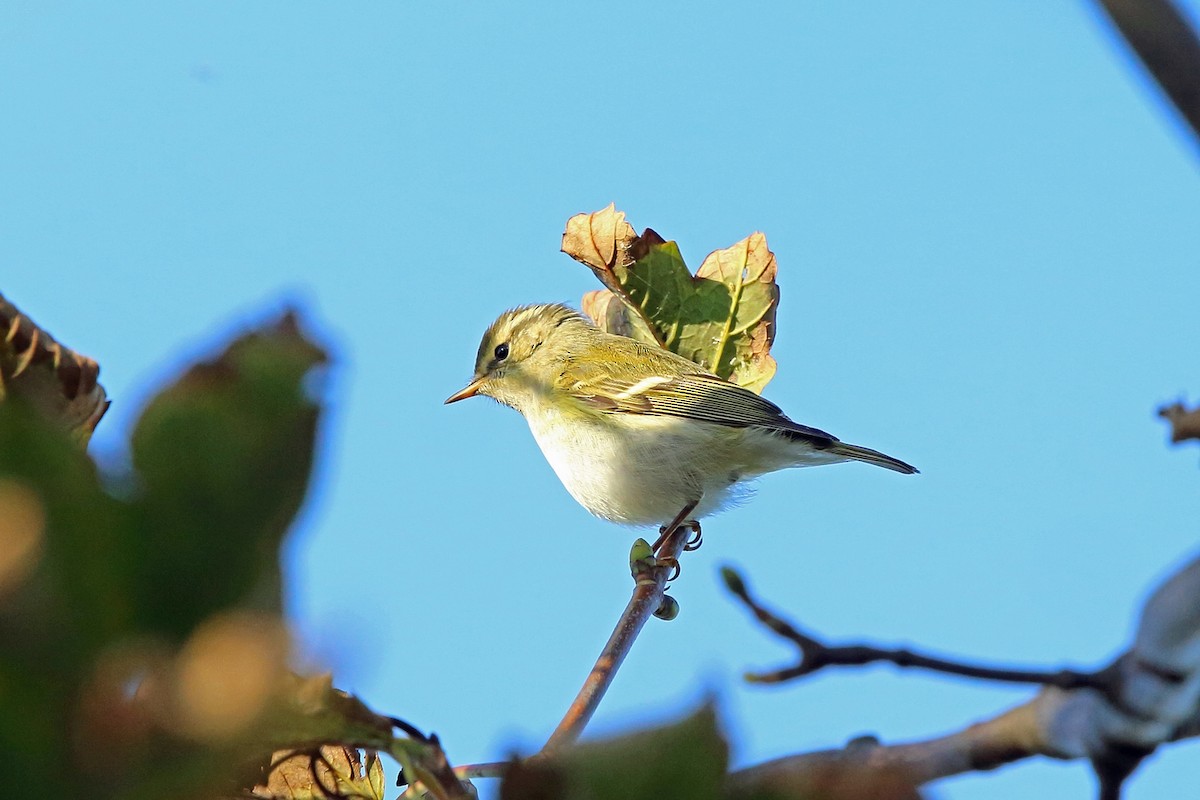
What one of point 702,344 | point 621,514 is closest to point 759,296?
point 702,344

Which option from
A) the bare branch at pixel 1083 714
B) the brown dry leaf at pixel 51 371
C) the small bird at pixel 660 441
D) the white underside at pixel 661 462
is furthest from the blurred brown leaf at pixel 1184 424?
the white underside at pixel 661 462

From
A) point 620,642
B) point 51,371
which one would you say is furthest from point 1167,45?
point 620,642

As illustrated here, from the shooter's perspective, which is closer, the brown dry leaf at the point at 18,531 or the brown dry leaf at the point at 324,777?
the brown dry leaf at the point at 18,531

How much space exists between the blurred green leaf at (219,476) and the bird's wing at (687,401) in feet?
12.9

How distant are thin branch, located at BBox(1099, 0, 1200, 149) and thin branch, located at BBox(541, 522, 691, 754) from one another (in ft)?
1.45

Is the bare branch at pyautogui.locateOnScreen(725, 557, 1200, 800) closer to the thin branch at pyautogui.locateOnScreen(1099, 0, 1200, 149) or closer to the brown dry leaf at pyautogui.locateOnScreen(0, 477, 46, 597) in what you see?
the thin branch at pyautogui.locateOnScreen(1099, 0, 1200, 149)

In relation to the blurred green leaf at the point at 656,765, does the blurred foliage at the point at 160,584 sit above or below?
above

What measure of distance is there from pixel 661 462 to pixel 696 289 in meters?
1.77

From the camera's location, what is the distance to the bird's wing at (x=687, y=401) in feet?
15.4

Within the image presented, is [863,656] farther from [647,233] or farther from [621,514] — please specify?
[621,514]

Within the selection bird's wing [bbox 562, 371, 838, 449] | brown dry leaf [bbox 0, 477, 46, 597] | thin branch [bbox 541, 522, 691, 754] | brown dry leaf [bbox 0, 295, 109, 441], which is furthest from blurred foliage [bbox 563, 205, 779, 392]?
brown dry leaf [bbox 0, 477, 46, 597]

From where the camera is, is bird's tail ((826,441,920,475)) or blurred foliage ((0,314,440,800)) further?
bird's tail ((826,441,920,475))

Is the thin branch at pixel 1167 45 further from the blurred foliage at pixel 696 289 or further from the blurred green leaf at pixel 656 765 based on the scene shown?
the blurred foliage at pixel 696 289

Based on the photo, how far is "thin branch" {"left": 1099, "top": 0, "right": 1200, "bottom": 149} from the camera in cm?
45
